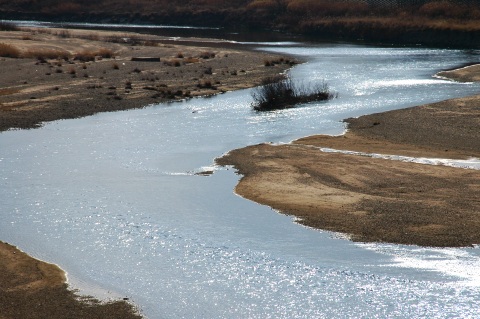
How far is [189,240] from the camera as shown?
16.0m

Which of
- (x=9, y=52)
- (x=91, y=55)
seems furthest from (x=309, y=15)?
(x=9, y=52)

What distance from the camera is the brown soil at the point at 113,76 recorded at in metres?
33.7

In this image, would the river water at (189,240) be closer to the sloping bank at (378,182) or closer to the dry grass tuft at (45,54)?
the sloping bank at (378,182)

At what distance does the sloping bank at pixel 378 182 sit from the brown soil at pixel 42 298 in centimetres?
545

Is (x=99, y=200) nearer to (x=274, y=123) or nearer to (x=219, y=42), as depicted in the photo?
(x=274, y=123)

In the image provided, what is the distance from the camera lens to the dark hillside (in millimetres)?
74375

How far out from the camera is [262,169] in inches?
851

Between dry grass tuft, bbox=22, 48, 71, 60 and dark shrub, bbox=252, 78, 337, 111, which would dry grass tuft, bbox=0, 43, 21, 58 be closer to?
dry grass tuft, bbox=22, 48, 71, 60

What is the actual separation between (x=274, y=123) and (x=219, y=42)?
139 ft

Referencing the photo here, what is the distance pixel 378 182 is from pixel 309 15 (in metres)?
71.7

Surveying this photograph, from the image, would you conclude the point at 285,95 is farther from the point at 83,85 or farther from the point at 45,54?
the point at 45,54

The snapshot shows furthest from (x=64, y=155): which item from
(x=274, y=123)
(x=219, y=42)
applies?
(x=219, y=42)

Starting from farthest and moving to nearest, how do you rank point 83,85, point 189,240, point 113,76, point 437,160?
point 113,76 → point 83,85 → point 437,160 → point 189,240

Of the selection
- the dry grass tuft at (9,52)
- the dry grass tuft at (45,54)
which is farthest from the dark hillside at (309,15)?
the dry grass tuft at (9,52)
